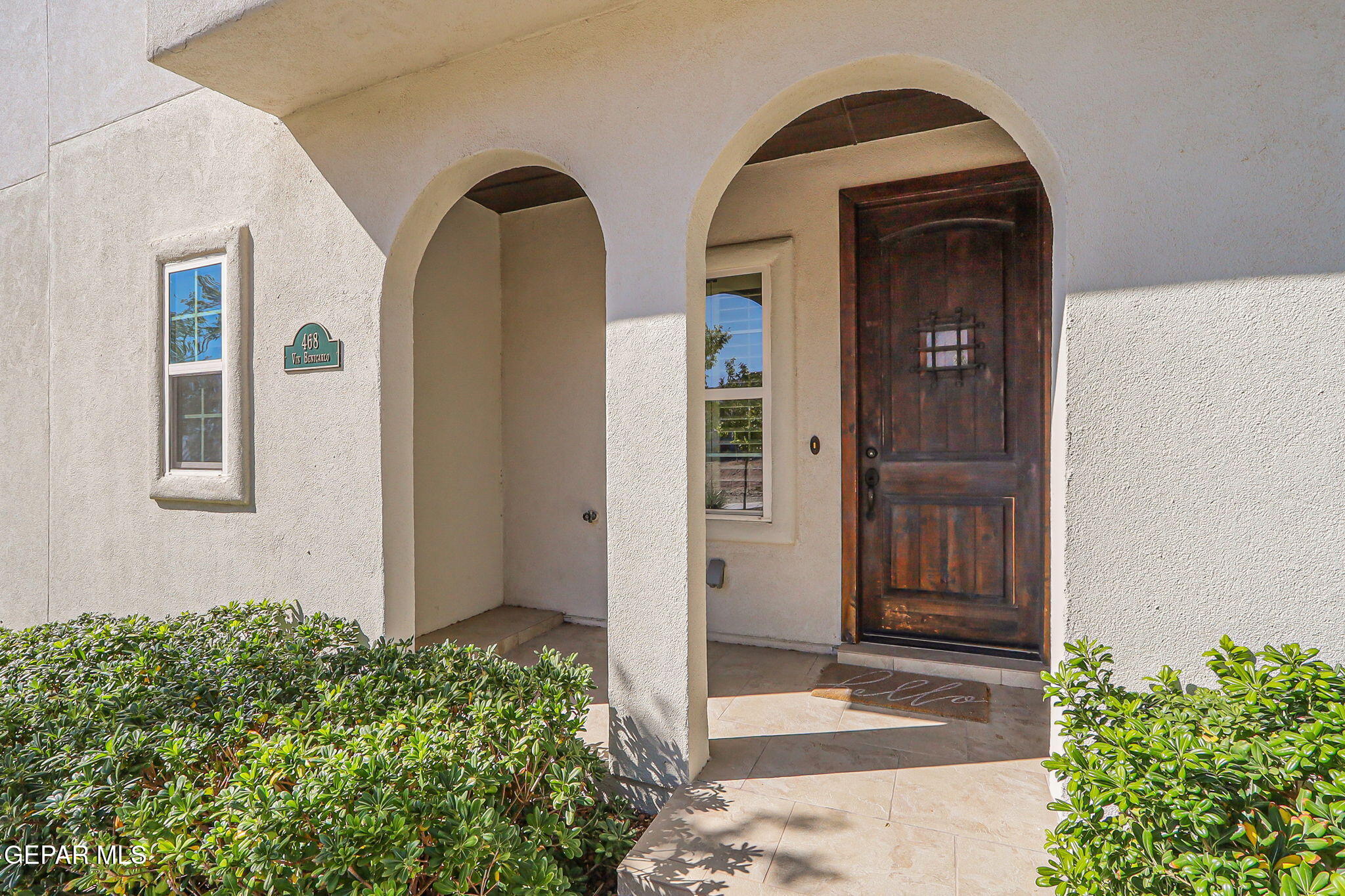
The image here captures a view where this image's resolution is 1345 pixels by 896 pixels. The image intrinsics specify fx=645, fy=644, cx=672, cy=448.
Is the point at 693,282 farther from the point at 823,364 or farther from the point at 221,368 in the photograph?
the point at 221,368

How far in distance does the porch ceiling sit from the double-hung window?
6.21ft

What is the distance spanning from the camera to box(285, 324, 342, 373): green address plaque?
319 cm

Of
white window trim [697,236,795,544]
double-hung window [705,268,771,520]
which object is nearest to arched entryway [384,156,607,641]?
double-hung window [705,268,771,520]

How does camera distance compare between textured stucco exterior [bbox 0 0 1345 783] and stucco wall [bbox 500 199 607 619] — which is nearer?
textured stucco exterior [bbox 0 0 1345 783]

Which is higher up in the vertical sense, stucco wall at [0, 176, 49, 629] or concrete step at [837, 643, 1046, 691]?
stucco wall at [0, 176, 49, 629]

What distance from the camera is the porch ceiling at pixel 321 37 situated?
2.56 metres

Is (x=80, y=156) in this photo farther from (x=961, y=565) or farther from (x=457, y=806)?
(x=961, y=565)

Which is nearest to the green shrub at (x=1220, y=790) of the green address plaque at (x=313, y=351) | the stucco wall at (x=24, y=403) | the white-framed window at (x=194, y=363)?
the green address plaque at (x=313, y=351)

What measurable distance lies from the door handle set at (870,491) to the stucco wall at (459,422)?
8.99 feet

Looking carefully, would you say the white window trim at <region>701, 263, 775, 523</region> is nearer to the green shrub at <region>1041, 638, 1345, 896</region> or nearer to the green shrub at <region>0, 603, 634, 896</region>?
the green shrub at <region>0, 603, 634, 896</region>

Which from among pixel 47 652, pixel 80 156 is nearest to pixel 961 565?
pixel 47 652

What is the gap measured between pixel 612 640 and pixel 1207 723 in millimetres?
1828

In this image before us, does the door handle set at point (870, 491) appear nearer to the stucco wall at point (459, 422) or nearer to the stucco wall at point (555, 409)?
the stucco wall at point (555, 409)

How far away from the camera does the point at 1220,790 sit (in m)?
1.33
